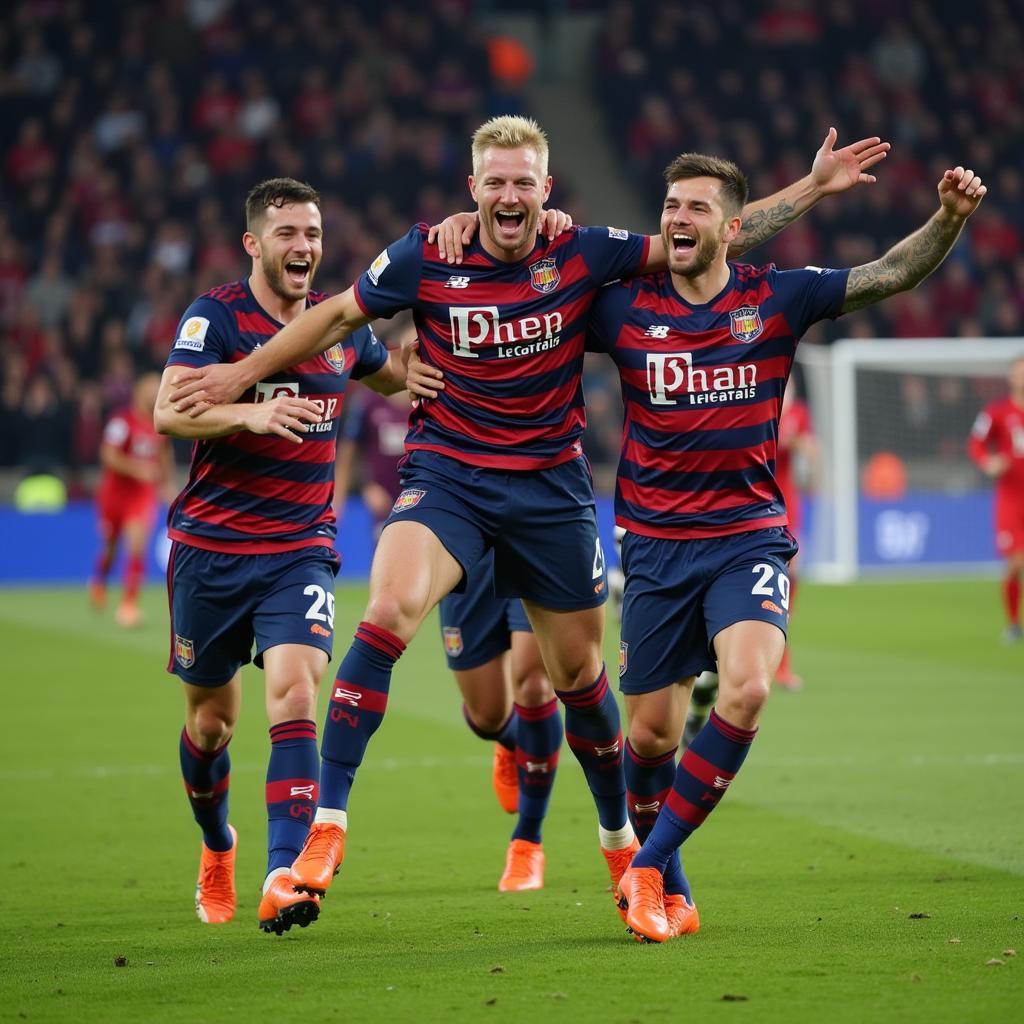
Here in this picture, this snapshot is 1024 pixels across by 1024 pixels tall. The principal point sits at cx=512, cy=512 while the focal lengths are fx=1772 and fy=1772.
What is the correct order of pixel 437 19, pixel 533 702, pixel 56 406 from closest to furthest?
pixel 533 702
pixel 56 406
pixel 437 19

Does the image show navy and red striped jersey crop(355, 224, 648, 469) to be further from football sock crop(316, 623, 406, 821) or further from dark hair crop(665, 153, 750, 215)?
football sock crop(316, 623, 406, 821)

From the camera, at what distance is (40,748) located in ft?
33.6

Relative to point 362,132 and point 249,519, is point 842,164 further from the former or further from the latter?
point 362,132

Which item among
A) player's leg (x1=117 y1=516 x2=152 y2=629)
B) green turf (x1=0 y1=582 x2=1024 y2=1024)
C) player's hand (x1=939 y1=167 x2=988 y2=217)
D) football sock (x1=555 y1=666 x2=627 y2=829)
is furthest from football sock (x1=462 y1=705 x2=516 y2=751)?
player's leg (x1=117 y1=516 x2=152 y2=629)

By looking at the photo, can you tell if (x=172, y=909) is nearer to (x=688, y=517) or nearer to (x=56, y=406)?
(x=688, y=517)

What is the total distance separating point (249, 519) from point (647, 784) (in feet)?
5.28

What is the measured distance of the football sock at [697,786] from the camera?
5453 millimetres

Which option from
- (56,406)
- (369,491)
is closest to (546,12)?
(56,406)

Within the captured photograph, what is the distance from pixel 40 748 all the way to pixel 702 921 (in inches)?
220

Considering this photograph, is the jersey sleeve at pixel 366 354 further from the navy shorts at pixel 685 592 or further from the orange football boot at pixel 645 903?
the orange football boot at pixel 645 903

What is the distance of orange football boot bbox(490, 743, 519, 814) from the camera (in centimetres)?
770

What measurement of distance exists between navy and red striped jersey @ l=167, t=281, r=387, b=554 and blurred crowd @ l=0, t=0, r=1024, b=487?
50.0 ft

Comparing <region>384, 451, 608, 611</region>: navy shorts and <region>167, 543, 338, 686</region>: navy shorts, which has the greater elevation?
<region>384, 451, 608, 611</region>: navy shorts

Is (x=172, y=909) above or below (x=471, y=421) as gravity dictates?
below
